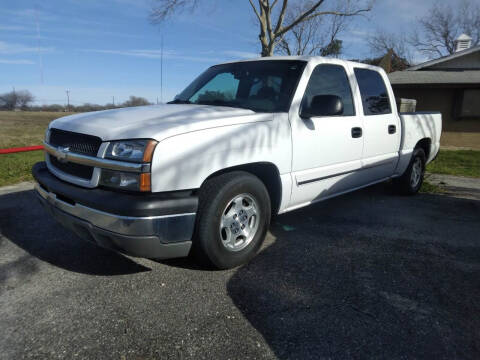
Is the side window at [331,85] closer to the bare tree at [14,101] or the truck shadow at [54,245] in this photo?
the truck shadow at [54,245]

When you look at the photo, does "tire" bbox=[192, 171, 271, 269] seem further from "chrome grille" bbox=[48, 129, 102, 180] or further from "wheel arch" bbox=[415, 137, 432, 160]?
"wheel arch" bbox=[415, 137, 432, 160]

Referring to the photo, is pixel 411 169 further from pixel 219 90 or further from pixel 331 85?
pixel 219 90

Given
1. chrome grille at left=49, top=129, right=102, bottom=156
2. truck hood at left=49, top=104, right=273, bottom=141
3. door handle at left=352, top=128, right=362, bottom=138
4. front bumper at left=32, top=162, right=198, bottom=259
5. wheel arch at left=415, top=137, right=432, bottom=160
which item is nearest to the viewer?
front bumper at left=32, top=162, right=198, bottom=259

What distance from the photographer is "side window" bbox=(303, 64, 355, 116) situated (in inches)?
142

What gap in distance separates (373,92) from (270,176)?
2229mm

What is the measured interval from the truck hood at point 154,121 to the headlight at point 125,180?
0.25 m

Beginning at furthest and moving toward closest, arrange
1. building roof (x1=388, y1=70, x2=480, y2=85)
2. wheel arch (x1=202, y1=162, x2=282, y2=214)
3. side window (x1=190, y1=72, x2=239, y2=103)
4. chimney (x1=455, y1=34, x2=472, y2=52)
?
chimney (x1=455, y1=34, x2=472, y2=52) < building roof (x1=388, y1=70, x2=480, y2=85) < side window (x1=190, y1=72, x2=239, y2=103) < wheel arch (x1=202, y1=162, x2=282, y2=214)

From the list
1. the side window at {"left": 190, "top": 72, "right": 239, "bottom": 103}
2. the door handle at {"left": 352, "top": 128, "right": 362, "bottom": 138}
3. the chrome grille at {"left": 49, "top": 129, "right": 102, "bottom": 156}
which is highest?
the side window at {"left": 190, "top": 72, "right": 239, "bottom": 103}

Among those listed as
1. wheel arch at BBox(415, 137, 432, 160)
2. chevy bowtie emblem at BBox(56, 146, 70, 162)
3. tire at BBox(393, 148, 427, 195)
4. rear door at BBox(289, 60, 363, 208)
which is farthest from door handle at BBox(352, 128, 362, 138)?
chevy bowtie emblem at BBox(56, 146, 70, 162)

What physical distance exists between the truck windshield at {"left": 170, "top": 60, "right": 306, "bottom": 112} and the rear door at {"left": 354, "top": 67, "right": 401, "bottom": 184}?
1197 millimetres

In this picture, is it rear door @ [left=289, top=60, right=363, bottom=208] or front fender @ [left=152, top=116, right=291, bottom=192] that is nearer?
front fender @ [left=152, top=116, right=291, bottom=192]

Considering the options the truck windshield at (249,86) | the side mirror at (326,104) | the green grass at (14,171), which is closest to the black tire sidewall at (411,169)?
the side mirror at (326,104)

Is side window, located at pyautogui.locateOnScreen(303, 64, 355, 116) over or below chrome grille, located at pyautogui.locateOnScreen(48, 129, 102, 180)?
over

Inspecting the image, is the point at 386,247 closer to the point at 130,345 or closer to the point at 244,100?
the point at 244,100
